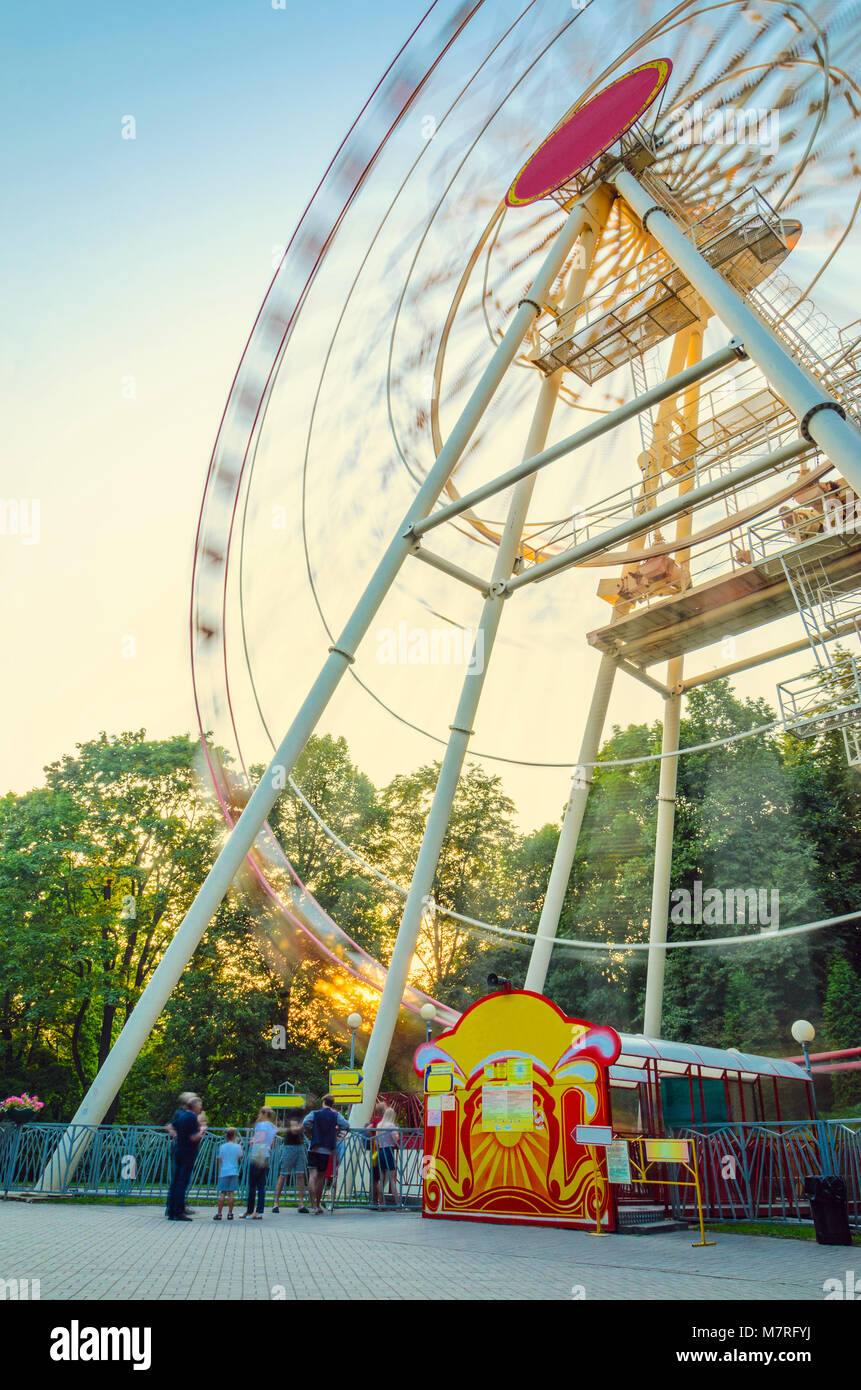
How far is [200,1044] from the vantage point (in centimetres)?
3306

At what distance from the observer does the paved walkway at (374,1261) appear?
6.02 m

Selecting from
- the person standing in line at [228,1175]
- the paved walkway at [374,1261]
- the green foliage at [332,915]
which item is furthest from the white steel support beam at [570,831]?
the green foliage at [332,915]

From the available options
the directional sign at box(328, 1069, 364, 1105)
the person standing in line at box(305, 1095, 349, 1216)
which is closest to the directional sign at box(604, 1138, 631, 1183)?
the person standing in line at box(305, 1095, 349, 1216)

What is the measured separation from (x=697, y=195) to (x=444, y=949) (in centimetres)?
3375

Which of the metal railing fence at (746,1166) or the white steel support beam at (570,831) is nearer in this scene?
the metal railing fence at (746,1166)

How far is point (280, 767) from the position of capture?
11.8m

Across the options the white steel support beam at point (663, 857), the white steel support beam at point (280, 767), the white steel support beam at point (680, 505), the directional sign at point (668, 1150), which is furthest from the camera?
the white steel support beam at point (663, 857)

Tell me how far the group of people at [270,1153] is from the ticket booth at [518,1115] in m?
1.40

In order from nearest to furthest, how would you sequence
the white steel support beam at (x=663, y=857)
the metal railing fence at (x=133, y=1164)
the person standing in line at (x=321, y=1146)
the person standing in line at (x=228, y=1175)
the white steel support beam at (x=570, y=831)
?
the person standing in line at (x=228, y=1175), the person standing in line at (x=321, y=1146), the metal railing fence at (x=133, y=1164), the white steel support beam at (x=570, y=831), the white steel support beam at (x=663, y=857)

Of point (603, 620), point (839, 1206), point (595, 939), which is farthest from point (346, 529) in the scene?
point (595, 939)

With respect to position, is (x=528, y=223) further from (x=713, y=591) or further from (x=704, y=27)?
(x=713, y=591)

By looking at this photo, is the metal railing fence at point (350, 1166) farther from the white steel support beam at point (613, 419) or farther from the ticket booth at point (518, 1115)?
the white steel support beam at point (613, 419)

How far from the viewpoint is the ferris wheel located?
12.5 metres

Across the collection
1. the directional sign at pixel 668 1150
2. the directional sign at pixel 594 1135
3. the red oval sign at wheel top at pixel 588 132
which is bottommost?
the directional sign at pixel 668 1150
